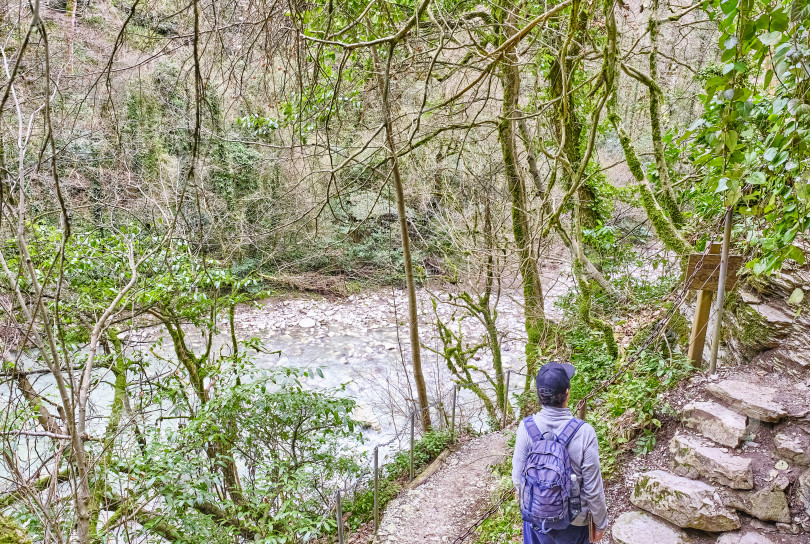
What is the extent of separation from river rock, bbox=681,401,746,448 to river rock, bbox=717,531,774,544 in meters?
0.51

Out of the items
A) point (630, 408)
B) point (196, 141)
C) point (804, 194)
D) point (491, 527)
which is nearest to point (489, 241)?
point (630, 408)

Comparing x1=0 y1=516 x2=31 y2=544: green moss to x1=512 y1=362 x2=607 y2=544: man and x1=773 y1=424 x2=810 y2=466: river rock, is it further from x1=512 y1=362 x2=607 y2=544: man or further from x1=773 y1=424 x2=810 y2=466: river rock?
x1=773 y1=424 x2=810 y2=466: river rock

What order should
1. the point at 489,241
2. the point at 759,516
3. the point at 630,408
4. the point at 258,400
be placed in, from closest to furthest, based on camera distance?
the point at 759,516 < the point at 630,408 < the point at 258,400 < the point at 489,241

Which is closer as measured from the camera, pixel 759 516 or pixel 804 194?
pixel 804 194

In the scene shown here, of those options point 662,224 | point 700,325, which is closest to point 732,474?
point 700,325

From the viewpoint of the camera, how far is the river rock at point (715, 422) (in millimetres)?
2985

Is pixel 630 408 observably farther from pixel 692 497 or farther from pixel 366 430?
pixel 366 430

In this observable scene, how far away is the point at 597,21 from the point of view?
17.4 feet

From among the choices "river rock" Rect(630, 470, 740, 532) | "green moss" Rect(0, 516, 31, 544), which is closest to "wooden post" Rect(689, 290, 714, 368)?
"river rock" Rect(630, 470, 740, 532)

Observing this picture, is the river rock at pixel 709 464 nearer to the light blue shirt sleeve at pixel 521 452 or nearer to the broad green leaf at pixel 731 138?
the light blue shirt sleeve at pixel 521 452

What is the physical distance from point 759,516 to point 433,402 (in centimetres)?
537

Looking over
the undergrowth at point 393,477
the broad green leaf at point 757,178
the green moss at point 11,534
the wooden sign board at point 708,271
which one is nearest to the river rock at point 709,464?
the wooden sign board at point 708,271

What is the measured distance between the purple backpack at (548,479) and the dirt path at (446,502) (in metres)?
2.63

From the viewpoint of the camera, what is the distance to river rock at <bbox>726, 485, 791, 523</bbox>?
2.61 metres
